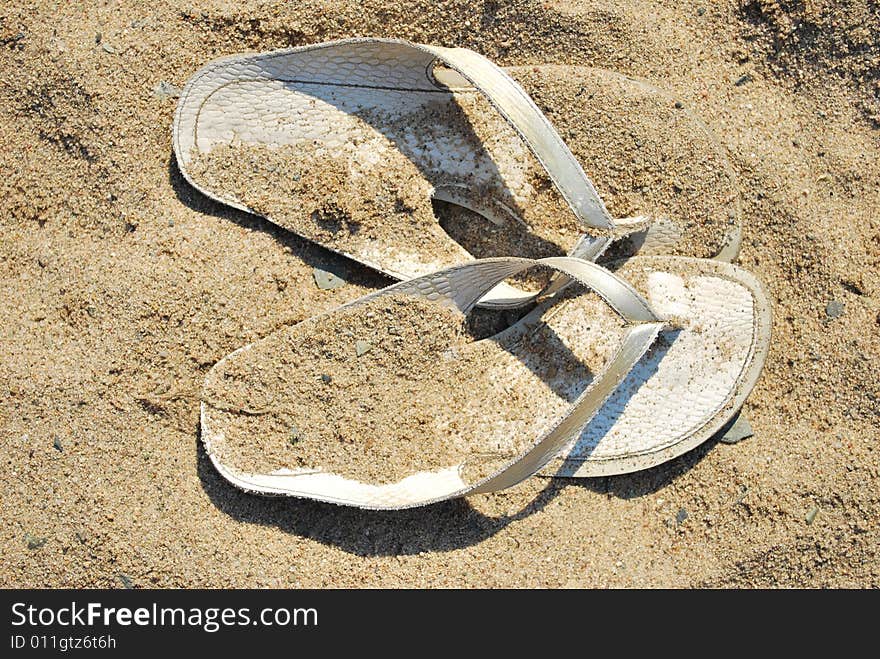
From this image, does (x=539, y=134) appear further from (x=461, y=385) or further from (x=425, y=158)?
(x=461, y=385)

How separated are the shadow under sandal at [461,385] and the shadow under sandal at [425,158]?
0.37 feet

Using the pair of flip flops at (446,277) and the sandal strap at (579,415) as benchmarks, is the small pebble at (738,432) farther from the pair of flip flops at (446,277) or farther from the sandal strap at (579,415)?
the sandal strap at (579,415)

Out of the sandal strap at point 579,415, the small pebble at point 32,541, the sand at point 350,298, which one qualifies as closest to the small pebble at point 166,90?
the sand at point 350,298

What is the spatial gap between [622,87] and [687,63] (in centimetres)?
21

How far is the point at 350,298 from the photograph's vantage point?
2.15 metres

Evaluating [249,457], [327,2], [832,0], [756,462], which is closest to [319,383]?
[249,457]

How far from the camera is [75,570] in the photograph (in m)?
1.96

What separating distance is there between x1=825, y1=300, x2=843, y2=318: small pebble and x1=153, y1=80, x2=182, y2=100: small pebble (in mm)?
1780

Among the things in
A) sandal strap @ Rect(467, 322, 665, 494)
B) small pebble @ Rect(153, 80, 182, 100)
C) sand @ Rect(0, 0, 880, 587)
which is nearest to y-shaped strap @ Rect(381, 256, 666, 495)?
sandal strap @ Rect(467, 322, 665, 494)

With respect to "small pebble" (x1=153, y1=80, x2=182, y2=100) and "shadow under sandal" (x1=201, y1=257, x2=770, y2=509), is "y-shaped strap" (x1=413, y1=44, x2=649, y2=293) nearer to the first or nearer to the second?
"shadow under sandal" (x1=201, y1=257, x2=770, y2=509)

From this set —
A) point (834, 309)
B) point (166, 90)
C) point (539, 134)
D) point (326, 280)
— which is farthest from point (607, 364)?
point (166, 90)

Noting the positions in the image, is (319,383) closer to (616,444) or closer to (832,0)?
(616,444)

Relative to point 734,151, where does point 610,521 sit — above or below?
below

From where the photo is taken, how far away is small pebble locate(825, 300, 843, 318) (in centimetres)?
207
